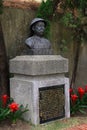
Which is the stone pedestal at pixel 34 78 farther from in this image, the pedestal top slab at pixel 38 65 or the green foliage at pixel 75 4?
the green foliage at pixel 75 4

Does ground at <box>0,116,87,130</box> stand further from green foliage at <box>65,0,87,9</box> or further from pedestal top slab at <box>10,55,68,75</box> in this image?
green foliage at <box>65,0,87,9</box>

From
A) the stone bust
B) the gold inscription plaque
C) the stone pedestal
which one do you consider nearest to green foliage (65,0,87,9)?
the stone bust

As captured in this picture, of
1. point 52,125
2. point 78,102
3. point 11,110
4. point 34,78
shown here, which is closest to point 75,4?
point 78,102

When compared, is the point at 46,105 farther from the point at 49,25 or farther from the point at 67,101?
the point at 49,25

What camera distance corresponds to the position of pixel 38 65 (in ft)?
18.9

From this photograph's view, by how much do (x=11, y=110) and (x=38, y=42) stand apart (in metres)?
1.58

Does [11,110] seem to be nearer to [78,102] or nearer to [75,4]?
[78,102]

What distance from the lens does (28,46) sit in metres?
6.23

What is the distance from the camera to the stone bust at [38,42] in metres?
6.11

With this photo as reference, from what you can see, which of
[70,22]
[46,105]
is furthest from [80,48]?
[46,105]

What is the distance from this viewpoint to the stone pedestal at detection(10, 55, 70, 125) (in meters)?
5.75

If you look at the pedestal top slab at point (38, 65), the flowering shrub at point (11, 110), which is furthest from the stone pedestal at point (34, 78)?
the flowering shrub at point (11, 110)

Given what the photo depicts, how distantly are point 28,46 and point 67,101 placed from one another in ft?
4.73

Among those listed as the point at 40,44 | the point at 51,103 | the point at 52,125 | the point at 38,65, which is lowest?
the point at 52,125
